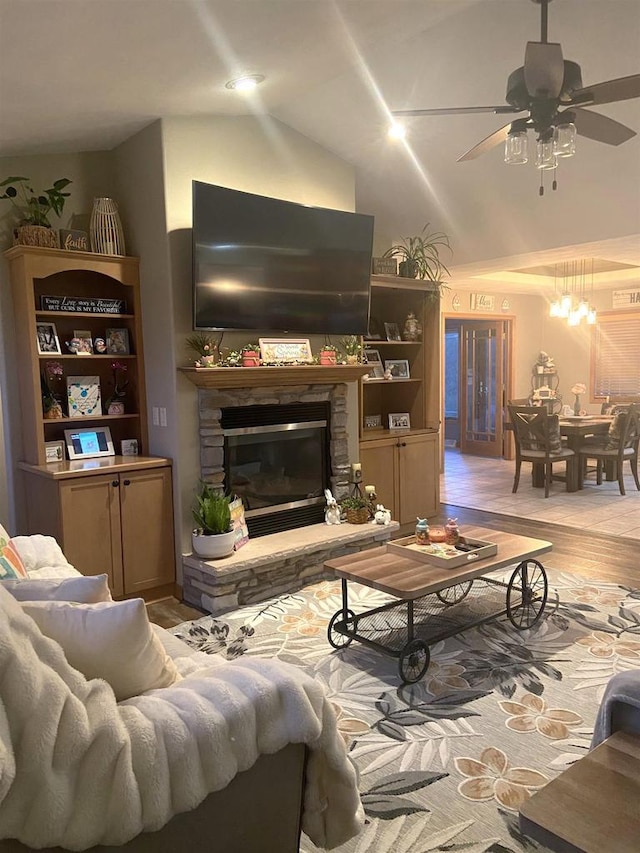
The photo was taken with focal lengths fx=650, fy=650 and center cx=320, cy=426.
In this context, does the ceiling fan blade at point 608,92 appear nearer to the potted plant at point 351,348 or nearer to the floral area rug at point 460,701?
the potted plant at point 351,348

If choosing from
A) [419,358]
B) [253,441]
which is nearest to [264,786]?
[253,441]

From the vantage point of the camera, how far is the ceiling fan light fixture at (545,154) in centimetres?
288

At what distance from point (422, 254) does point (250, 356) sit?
90.6 inches

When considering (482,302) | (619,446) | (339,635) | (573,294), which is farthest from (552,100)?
(573,294)

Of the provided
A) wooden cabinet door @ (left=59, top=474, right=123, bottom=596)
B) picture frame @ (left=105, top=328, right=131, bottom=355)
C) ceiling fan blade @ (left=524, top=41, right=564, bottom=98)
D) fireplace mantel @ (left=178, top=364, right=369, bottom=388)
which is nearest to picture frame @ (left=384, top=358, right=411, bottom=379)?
fireplace mantel @ (left=178, top=364, right=369, bottom=388)

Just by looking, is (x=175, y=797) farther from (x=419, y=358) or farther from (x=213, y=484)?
(x=419, y=358)

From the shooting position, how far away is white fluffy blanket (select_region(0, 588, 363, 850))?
48.8 inches

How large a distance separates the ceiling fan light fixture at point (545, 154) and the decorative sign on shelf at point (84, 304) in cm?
268

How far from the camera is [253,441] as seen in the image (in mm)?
4430

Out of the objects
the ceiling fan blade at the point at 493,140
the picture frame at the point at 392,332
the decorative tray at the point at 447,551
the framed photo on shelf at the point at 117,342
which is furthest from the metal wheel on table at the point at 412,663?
the picture frame at the point at 392,332

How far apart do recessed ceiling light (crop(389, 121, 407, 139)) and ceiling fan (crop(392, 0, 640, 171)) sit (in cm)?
165

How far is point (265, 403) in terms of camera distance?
4.41 m

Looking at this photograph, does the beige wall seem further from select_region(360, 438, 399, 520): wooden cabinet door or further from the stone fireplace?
select_region(360, 438, 399, 520): wooden cabinet door

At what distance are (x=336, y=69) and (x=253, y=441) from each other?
2.32 m
